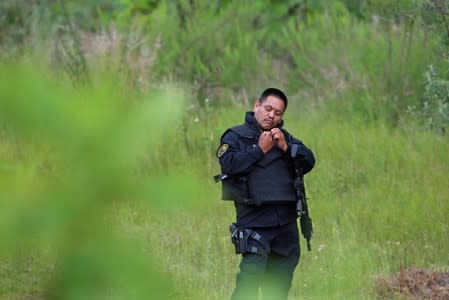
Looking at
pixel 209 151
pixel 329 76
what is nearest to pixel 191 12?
pixel 329 76

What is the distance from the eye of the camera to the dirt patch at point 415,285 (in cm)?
731

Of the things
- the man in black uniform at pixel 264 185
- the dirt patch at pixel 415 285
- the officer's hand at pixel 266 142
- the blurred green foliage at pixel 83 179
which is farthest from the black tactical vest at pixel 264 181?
the blurred green foliage at pixel 83 179

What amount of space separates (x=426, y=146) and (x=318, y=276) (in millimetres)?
3323

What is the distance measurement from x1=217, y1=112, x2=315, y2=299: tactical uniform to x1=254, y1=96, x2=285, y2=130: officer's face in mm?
46

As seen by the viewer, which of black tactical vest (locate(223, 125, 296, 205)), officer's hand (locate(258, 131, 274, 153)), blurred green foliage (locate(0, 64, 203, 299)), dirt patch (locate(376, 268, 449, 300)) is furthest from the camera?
dirt patch (locate(376, 268, 449, 300))

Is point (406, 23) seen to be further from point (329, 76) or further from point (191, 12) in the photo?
point (191, 12)

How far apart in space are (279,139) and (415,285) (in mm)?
2531

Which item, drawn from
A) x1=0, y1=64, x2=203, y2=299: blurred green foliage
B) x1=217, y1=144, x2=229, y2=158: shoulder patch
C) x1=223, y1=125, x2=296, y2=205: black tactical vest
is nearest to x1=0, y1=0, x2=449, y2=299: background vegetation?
x1=0, y1=64, x2=203, y2=299: blurred green foliage

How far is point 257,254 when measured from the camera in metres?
5.54

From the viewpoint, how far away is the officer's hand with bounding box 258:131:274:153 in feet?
17.7

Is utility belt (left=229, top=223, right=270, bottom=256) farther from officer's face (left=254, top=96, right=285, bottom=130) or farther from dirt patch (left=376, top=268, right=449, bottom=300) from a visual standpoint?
dirt patch (left=376, top=268, right=449, bottom=300)

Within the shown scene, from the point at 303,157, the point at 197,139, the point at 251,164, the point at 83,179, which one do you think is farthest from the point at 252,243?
the point at 197,139

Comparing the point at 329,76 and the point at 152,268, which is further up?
the point at 329,76

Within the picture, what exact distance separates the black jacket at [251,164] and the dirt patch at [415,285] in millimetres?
2031
